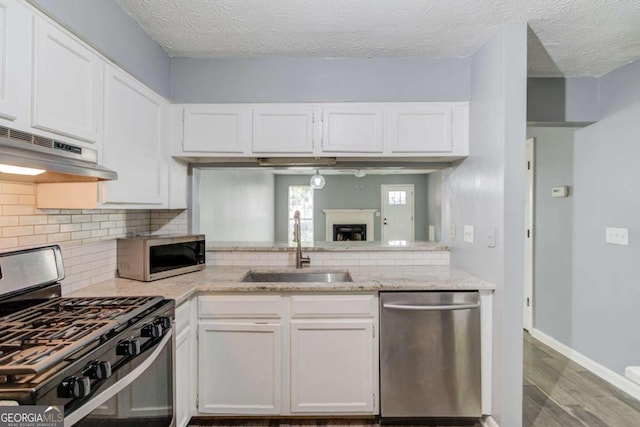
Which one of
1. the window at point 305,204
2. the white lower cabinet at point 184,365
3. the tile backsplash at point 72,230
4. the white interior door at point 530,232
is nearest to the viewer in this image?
the tile backsplash at point 72,230

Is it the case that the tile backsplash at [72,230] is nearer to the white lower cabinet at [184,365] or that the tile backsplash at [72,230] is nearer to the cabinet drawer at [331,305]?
the white lower cabinet at [184,365]

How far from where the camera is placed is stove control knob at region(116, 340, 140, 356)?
1.20 metres

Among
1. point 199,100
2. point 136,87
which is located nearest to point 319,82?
point 199,100

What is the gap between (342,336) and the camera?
1976 mm

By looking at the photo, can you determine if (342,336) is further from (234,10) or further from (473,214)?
(234,10)

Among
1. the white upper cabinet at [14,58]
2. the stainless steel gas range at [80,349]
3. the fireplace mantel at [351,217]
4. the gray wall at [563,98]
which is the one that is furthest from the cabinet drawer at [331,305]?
the fireplace mantel at [351,217]

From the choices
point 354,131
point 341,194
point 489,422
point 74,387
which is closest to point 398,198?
point 341,194

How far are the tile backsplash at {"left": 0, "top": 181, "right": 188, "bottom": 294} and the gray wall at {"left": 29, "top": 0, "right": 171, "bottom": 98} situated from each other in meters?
0.75

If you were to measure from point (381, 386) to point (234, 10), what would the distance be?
228 centimetres

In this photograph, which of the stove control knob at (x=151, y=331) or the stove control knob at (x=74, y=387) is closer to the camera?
the stove control knob at (x=74, y=387)

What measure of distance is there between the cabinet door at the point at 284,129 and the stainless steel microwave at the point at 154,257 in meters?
0.82

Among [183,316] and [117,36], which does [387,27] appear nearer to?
[117,36]

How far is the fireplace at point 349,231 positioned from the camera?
26.1 ft

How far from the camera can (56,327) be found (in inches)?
47.8
